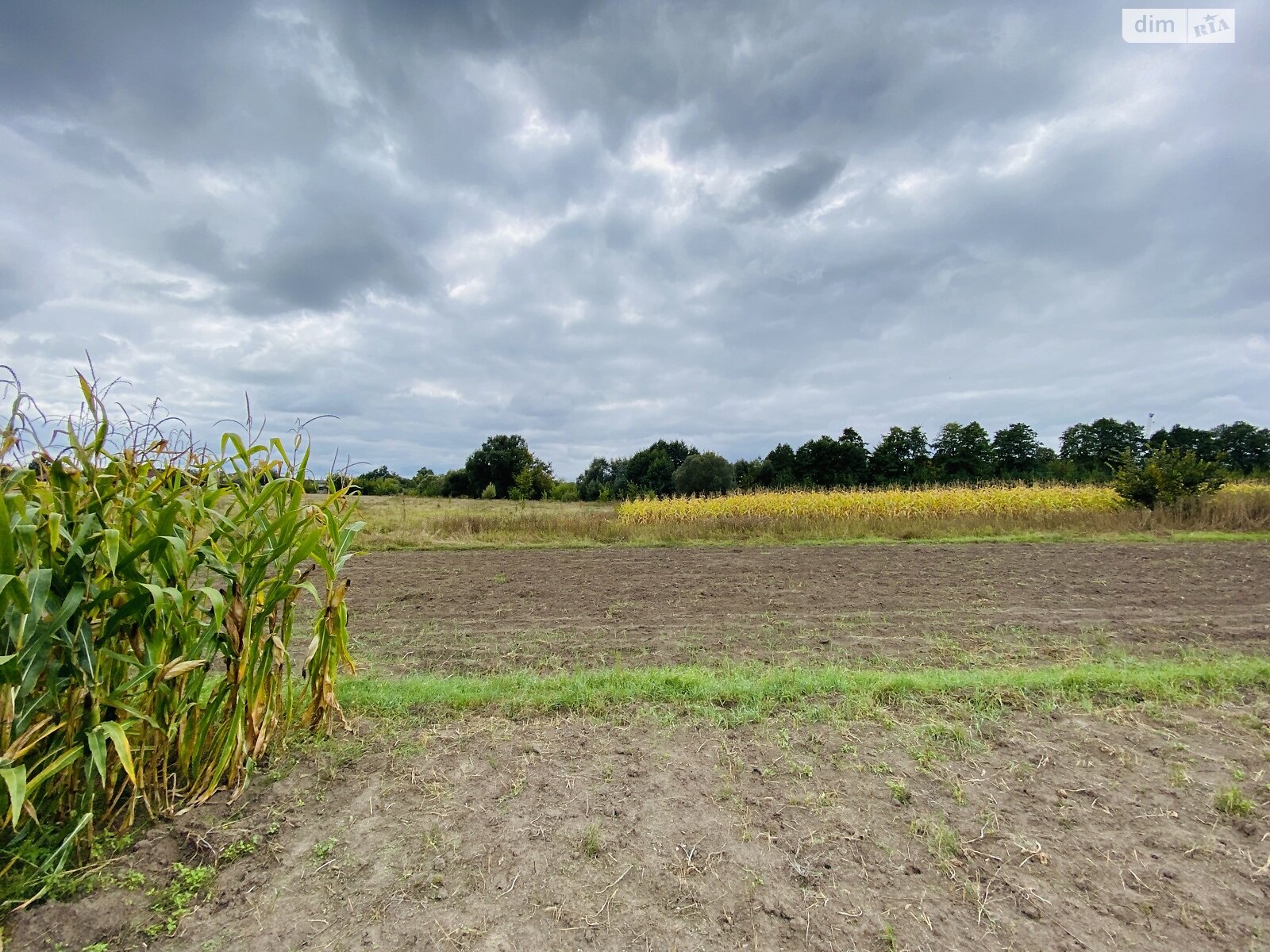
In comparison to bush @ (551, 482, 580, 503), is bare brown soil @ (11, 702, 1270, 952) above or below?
below

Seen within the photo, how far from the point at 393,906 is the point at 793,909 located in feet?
4.53

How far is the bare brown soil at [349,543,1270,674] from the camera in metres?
4.90

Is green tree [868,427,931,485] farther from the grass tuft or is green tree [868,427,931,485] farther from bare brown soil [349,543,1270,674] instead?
the grass tuft

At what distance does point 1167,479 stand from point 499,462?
47.1m

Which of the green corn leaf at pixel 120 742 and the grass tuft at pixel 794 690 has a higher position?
the green corn leaf at pixel 120 742

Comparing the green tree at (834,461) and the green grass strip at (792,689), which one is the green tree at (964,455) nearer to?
the green tree at (834,461)

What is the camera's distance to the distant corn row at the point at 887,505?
18000 mm

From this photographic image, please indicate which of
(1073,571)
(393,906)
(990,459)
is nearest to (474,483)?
(990,459)

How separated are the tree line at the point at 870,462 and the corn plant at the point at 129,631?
→ 40.6m

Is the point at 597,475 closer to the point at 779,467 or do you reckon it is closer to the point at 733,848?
the point at 779,467

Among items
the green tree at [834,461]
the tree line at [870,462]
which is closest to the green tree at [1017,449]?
the tree line at [870,462]

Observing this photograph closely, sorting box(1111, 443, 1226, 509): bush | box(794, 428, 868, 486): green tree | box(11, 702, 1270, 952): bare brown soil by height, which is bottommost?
box(11, 702, 1270, 952): bare brown soil

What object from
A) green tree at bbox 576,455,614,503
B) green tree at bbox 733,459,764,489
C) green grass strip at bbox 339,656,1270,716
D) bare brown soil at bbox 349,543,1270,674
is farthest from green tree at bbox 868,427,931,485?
green grass strip at bbox 339,656,1270,716

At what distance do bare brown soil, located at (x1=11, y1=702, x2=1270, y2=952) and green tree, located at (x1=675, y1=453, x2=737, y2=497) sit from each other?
43.6 metres
